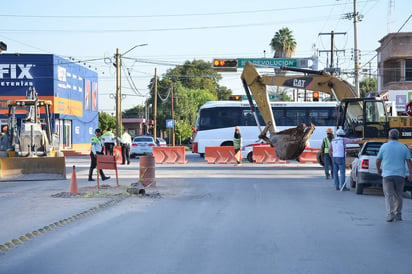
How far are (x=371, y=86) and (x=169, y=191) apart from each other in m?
75.3

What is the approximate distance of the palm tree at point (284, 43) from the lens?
3115 inches

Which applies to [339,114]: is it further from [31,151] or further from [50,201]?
[50,201]

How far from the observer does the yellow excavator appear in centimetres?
2336

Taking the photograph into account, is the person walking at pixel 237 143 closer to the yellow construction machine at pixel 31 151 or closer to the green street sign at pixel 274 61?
the green street sign at pixel 274 61

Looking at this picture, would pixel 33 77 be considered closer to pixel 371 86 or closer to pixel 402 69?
A: pixel 402 69

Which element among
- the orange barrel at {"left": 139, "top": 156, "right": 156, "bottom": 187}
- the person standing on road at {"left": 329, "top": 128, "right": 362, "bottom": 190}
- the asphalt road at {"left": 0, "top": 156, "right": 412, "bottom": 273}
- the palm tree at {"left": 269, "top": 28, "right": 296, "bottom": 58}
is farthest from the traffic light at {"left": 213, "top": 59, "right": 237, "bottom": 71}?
the palm tree at {"left": 269, "top": 28, "right": 296, "bottom": 58}

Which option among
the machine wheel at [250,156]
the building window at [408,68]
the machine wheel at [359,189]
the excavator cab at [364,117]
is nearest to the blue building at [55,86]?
the machine wheel at [250,156]

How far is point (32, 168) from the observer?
22281 mm

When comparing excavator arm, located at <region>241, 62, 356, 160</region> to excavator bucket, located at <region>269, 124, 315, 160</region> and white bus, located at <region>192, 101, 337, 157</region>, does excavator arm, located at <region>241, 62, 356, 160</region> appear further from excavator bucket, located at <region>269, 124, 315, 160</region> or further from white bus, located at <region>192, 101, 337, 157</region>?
white bus, located at <region>192, 101, 337, 157</region>

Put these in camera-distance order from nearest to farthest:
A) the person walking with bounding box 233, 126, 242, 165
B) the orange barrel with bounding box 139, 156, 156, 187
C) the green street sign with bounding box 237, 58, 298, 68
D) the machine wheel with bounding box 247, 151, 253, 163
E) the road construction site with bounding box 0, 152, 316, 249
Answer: the road construction site with bounding box 0, 152, 316, 249 → the orange barrel with bounding box 139, 156, 156, 187 → the person walking with bounding box 233, 126, 242, 165 → the machine wheel with bounding box 247, 151, 253, 163 → the green street sign with bounding box 237, 58, 298, 68

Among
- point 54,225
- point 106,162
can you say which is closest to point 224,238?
point 54,225

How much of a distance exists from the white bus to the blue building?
14.4 m

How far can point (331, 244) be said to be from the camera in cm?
933

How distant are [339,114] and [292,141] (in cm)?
345
